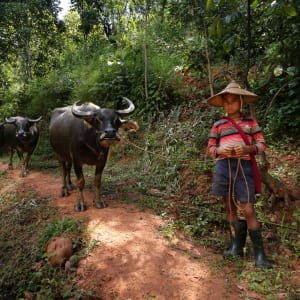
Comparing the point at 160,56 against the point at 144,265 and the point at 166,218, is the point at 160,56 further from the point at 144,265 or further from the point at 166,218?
the point at 144,265

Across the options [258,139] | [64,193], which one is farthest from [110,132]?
[64,193]

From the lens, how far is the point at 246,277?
2896mm

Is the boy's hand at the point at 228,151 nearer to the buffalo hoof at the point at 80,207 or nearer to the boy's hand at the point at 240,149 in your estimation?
the boy's hand at the point at 240,149

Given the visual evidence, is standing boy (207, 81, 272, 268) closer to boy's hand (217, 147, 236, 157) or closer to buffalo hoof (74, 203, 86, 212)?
boy's hand (217, 147, 236, 157)

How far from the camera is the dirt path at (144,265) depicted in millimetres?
2781

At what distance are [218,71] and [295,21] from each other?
141 inches

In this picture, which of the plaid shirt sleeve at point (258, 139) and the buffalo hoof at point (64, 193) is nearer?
the plaid shirt sleeve at point (258, 139)

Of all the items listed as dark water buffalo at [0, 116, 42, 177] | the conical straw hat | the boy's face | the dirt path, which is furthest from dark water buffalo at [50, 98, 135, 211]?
dark water buffalo at [0, 116, 42, 177]

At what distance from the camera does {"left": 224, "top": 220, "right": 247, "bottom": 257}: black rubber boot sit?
10.6ft

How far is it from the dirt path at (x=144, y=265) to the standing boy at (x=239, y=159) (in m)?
0.52

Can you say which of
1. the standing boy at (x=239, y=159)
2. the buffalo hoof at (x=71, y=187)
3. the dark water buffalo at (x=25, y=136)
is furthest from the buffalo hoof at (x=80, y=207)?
the dark water buffalo at (x=25, y=136)

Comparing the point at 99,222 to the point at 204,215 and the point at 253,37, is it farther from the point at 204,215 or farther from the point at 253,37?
the point at 253,37

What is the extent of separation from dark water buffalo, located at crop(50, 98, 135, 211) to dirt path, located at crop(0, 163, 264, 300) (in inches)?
26.1

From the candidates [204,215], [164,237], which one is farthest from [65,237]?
[204,215]
